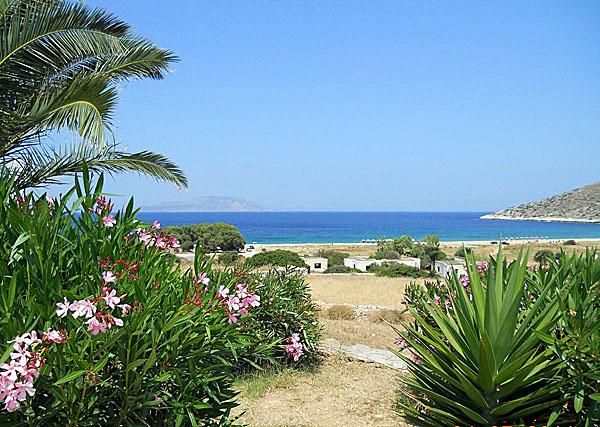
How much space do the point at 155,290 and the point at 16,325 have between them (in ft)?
2.11

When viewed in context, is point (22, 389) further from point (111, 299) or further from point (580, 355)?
point (580, 355)

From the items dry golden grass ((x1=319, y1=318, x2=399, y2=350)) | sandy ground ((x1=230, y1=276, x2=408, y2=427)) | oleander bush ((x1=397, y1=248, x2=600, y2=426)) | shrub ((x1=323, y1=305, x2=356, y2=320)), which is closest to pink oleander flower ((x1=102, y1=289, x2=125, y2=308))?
oleander bush ((x1=397, y1=248, x2=600, y2=426))

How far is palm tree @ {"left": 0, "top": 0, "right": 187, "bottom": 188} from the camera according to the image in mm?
6469

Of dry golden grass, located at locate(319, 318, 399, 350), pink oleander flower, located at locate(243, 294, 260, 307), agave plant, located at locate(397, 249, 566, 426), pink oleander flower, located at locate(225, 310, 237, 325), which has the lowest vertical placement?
dry golden grass, located at locate(319, 318, 399, 350)

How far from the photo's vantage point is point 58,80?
7.68 meters

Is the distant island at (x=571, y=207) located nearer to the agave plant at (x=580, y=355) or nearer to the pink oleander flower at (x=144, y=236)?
the agave plant at (x=580, y=355)

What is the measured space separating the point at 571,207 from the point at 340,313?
160185 millimetres

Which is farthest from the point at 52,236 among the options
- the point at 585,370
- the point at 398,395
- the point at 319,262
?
the point at 319,262

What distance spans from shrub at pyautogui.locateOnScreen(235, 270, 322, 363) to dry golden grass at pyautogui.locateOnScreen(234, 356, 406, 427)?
405mm

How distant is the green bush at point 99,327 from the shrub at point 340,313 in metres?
9.55

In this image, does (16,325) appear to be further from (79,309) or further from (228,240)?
(228,240)

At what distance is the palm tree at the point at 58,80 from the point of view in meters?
6.47

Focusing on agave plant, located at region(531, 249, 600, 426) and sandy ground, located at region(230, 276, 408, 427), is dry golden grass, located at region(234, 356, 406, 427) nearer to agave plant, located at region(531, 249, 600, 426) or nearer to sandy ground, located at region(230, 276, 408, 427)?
sandy ground, located at region(230, 276, 408, 427)

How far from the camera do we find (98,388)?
2.26m
